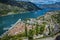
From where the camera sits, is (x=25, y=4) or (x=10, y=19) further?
(x=25, y=4)

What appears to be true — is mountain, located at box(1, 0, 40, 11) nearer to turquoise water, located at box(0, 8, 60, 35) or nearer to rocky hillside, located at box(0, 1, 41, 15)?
rocky hillside, located at box(0, 1, 41, 15)

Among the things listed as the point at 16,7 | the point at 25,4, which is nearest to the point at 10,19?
the point at 16,7

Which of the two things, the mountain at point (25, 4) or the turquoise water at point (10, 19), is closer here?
the turquoise water at point (10, 19)

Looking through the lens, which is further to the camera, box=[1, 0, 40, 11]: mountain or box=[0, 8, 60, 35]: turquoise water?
box=[1, 0, 40, 11]: mountain

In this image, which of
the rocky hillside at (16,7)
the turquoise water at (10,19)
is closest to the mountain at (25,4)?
the rocky hillside at (16,7)

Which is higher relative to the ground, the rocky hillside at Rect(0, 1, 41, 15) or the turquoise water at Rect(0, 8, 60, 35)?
the rocky hillside at Rect(0, 1, 41, 15)

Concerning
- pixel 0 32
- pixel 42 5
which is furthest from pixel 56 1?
pixel 0 32

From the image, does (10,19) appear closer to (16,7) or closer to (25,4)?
(16,7)

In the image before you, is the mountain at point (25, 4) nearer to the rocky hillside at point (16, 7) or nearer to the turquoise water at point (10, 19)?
the rocky hillside at point (16, 7)

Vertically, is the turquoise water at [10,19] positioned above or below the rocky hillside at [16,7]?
below

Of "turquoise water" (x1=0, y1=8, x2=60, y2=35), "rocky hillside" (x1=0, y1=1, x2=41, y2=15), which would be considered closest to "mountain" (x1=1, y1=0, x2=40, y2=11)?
"rocky hillside" (x1=0, y1=1, x2=41, y2=15)

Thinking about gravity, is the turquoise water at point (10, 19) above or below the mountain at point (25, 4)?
below
